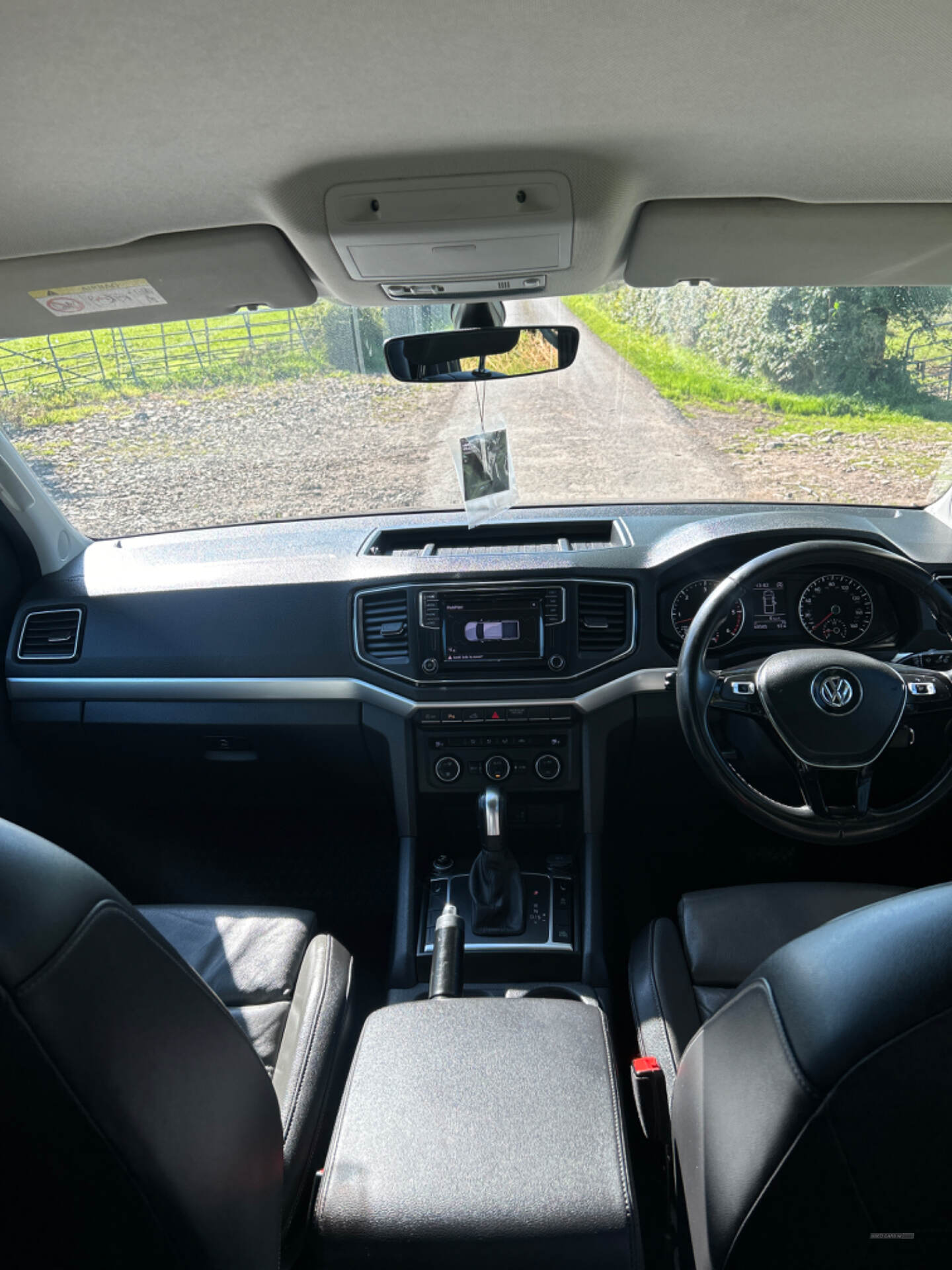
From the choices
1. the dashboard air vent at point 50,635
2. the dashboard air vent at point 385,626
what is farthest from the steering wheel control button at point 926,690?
the dashboard air vent at point 50,635

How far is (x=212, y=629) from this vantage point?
2.50 m

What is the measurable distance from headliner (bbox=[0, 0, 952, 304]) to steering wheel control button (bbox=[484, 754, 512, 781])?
4.34 ft

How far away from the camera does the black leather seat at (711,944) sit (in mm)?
1770

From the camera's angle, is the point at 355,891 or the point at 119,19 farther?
the point at 355,891

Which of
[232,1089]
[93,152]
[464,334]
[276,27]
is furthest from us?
[464,334]

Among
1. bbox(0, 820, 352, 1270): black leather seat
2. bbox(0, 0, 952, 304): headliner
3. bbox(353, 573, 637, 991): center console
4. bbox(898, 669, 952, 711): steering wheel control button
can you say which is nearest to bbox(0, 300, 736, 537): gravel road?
bbox(353, 573, 637, 991): center console

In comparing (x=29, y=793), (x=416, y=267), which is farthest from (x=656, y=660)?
(x=29, y=793)

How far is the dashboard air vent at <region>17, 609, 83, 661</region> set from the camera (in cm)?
259

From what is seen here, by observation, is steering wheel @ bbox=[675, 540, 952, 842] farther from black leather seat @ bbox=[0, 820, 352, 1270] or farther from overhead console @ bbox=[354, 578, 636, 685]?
black leather seat @ bbox=[0, 820, 352, 1270]

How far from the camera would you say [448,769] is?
8.12 ft

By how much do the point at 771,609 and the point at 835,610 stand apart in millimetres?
169

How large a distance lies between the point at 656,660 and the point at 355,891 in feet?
4.34

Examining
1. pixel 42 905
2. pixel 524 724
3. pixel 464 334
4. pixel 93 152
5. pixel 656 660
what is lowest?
pixel 524 724

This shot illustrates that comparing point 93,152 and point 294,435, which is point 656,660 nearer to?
point 294,435
